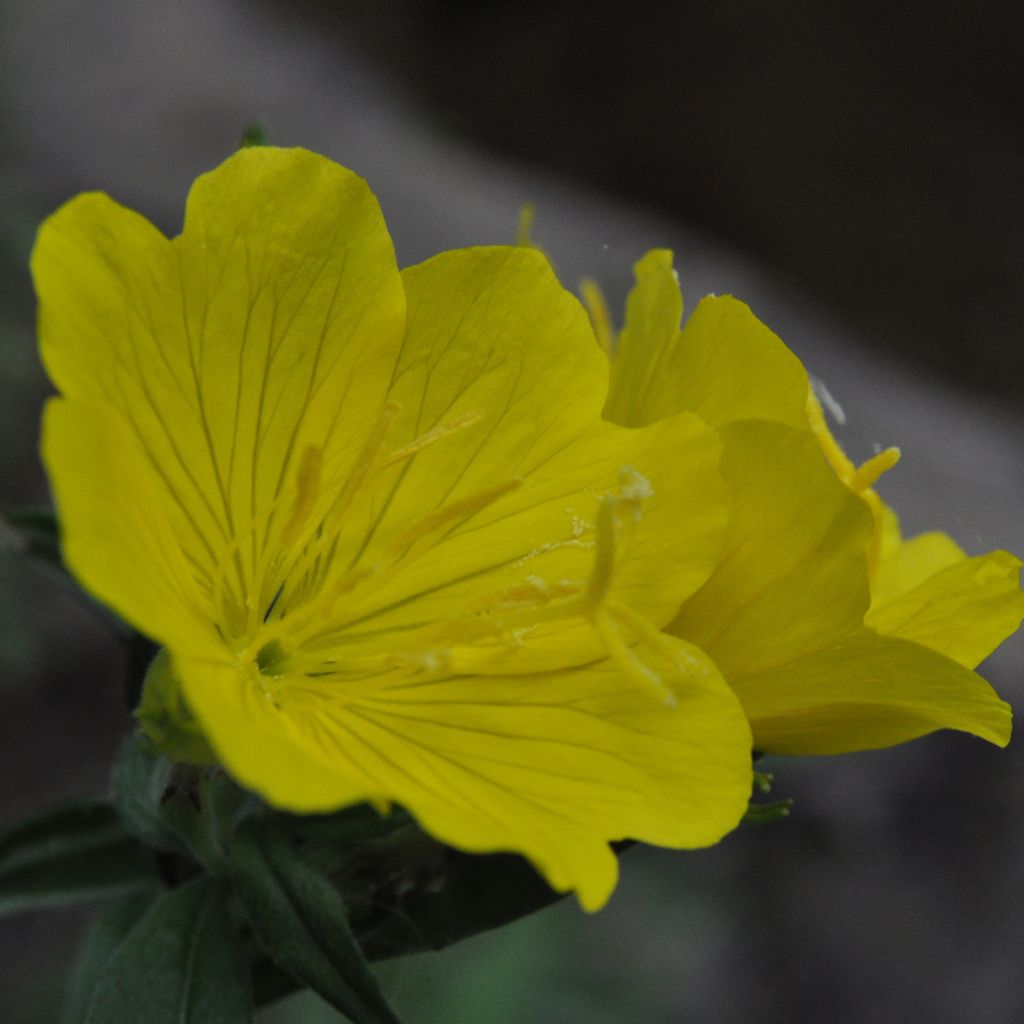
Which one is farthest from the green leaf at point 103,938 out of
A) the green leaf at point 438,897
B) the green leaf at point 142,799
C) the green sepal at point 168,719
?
the green sepal at point 168,719

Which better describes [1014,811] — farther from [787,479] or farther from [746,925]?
[787,479]

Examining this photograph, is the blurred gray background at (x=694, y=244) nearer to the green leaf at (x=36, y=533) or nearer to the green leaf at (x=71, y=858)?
the green leaf at (x=36, y=533)

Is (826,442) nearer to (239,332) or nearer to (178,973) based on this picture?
(239,332)

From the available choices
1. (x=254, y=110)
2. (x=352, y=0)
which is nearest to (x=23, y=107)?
(x=254, y=110)

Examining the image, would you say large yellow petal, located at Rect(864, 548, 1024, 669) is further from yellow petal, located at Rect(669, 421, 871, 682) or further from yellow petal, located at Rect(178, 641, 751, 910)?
yellow petal, located at Rect(178, 641, 751, 910)

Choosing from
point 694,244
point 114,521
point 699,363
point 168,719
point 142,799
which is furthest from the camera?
point 694,244

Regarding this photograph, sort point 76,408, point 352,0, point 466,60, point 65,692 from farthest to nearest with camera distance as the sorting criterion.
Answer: point 466,60 < point 352,0 < point 65,692 < point 76,408

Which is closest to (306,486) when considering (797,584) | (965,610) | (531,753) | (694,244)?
(531,753)
